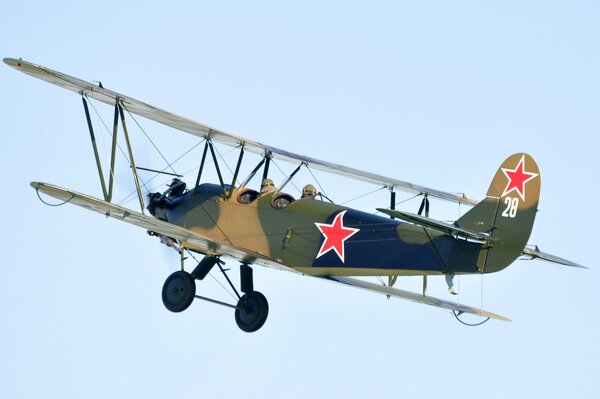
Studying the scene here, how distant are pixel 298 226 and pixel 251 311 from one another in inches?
61.7

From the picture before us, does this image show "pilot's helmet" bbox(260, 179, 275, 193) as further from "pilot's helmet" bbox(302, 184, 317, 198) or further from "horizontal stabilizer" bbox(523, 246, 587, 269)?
"horizontal stabilizer" bbox(523, 246, 587, 269)

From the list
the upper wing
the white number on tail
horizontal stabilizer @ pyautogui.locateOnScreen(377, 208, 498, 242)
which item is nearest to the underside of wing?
the upper wing

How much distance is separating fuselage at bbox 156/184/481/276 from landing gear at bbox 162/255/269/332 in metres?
0.52

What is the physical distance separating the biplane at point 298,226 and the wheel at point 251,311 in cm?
1

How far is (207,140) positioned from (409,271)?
3.97 metres

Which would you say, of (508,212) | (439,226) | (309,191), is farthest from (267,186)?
(508,212)

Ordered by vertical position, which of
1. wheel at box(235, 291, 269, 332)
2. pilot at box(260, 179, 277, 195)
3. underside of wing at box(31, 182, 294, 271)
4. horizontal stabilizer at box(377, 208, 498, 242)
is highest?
pilot at box(260, 179, 277, 195)

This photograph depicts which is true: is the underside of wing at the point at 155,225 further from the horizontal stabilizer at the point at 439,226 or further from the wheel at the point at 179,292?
the horizontal stabilizer at the point at 439,226

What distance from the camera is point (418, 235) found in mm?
19109

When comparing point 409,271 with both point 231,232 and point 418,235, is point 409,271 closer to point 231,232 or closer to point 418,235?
point 418,235

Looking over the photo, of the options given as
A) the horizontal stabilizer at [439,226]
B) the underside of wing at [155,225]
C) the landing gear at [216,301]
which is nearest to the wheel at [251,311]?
the landing gear at [216,301]

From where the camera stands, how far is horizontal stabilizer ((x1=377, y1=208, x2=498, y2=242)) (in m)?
17.5

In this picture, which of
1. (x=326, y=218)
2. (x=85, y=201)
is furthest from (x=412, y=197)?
(x=85, y=201)

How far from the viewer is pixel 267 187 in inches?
822
